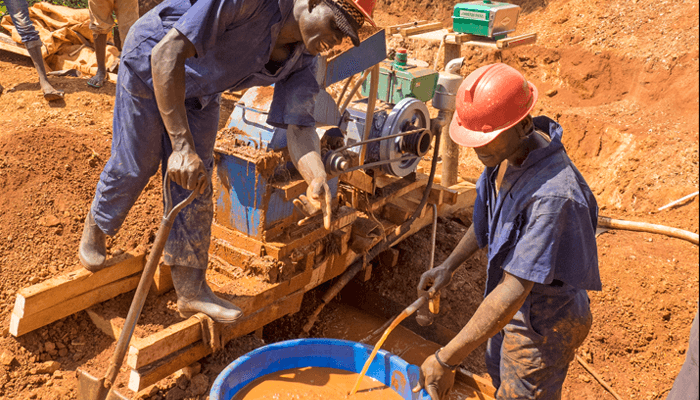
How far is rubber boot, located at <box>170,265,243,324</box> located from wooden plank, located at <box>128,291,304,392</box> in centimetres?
16

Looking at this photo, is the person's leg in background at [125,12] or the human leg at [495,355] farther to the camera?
the person's leg in background at [125,12]

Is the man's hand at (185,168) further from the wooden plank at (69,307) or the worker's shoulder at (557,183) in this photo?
the worker's shoulder at (557,183)

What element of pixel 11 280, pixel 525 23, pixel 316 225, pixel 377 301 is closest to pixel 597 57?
pixel 525 23

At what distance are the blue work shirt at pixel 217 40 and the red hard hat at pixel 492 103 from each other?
0.92 m

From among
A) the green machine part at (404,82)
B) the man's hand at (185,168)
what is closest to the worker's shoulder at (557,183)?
the man's hand at (185,168)

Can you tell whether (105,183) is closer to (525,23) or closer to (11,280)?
(11,280)

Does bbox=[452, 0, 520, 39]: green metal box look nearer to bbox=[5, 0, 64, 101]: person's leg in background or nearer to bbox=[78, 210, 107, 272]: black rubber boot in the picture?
bbox=[78, 210, 107, 272]: black rubber boot

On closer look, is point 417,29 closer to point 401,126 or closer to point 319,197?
point 401,126

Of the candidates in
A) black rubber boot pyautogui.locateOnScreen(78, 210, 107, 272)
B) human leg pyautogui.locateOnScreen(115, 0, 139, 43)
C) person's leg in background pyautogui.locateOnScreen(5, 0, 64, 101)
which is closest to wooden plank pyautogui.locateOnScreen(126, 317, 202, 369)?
black rubber boot pyautogui.locateOnScreen(78, 210, 107, 272)

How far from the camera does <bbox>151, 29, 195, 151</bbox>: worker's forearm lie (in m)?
2.35

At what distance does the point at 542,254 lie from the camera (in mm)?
2074

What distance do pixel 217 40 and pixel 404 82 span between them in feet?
7.86

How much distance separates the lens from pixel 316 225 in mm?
3793

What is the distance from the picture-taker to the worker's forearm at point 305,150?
2.85 m
